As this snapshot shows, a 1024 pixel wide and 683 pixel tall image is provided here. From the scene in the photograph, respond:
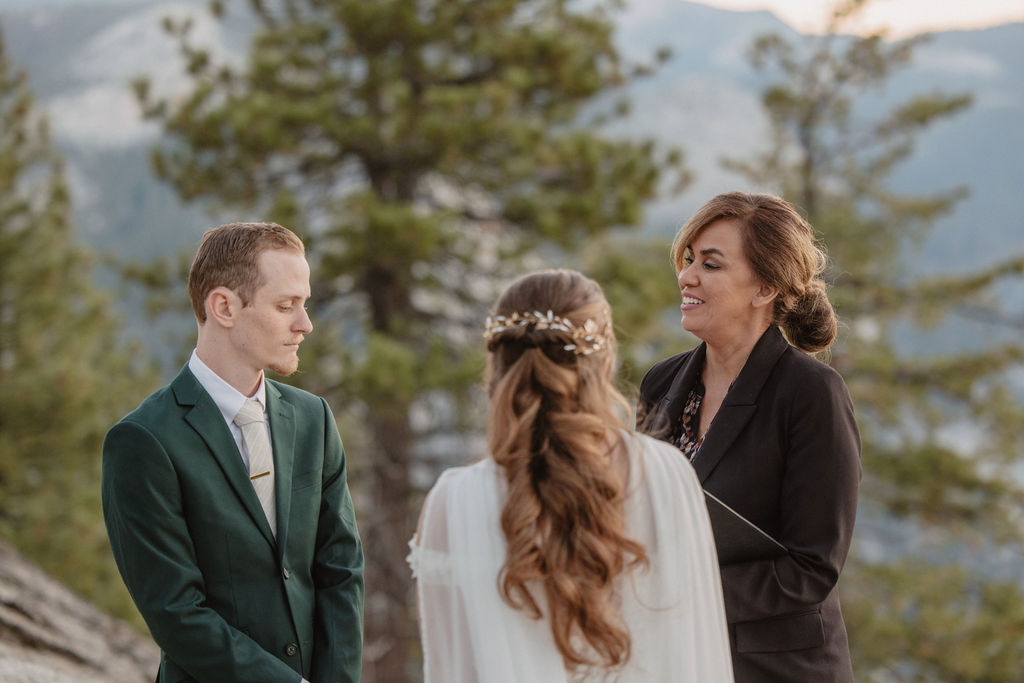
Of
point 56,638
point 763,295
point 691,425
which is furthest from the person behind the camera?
point 56,638

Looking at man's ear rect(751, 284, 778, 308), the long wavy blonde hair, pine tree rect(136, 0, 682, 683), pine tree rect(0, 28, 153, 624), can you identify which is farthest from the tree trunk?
pine tree rect(0, 28, 153, 624)

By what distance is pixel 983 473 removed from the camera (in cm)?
1454

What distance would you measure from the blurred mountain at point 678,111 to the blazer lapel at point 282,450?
7757 cm

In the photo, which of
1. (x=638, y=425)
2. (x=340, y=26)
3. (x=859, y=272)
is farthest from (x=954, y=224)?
(x=638, y=425)

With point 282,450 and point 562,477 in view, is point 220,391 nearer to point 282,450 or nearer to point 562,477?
point 282,450

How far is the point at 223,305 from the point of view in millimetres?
2283

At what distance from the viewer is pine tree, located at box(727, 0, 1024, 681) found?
1406cm

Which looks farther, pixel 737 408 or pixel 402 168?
pixel 402 168

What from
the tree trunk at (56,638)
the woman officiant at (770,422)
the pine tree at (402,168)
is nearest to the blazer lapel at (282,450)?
the woman officiant at (770,422)

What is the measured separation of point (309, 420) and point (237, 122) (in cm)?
807

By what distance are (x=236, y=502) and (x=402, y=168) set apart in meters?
8.88

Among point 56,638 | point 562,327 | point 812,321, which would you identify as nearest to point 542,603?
point 562,327

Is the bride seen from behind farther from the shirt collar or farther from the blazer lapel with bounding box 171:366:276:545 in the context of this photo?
the shirt collar

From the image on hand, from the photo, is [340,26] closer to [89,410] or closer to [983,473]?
[89,410]
